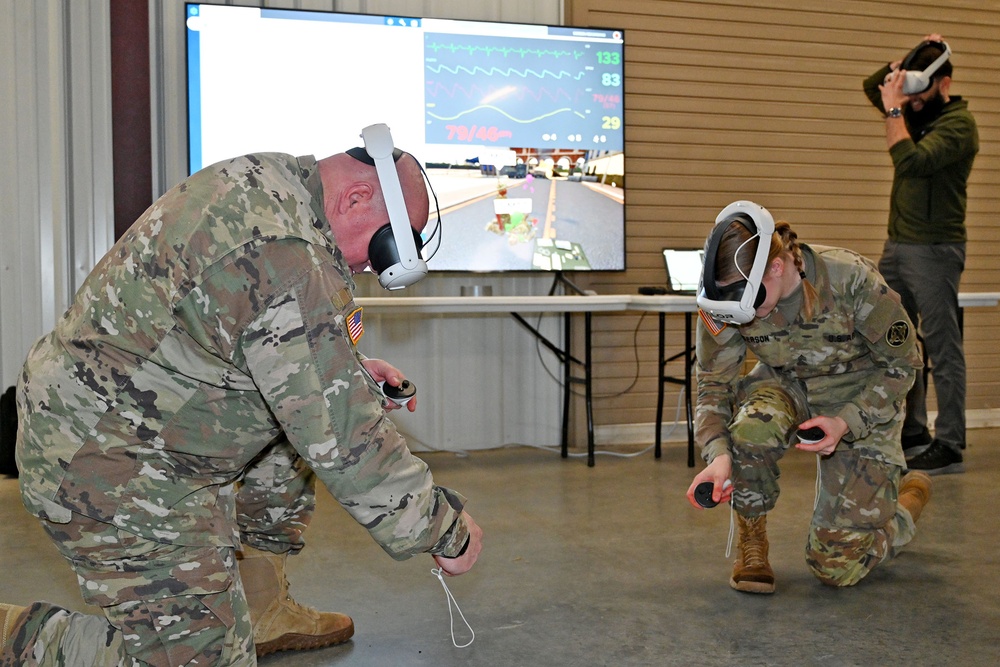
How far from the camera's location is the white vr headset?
1.44 metres

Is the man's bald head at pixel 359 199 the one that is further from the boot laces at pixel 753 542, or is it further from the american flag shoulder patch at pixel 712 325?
the boot laces at pixel 753 542

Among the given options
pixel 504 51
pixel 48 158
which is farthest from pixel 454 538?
pixel 48 158

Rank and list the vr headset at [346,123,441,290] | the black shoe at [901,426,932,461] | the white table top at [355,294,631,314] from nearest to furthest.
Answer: the vr headset at [346,123,441,290], the white table top at [355,294,631,314], the black shoe at [901,426,932,461]

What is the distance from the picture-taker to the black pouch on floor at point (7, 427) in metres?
4.06

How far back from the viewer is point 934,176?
4.23 m

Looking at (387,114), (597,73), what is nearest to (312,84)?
(387,114)

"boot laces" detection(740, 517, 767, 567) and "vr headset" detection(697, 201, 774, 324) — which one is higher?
"vr headset" detection(697, 201, 774, 324)

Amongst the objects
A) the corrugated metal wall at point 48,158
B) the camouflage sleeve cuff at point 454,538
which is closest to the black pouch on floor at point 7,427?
the corrugated metal wall at point 48,158

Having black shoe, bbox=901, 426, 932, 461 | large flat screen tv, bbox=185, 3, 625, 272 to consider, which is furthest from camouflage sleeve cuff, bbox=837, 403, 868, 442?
large flat screen tv, bbox=185, 3, 625, 272

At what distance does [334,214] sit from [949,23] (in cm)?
560

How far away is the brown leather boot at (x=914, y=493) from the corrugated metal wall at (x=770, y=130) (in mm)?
2220

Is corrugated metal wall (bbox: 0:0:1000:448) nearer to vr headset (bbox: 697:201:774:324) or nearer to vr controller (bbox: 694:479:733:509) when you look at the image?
vr headset (bbox: 697:201:774:324)

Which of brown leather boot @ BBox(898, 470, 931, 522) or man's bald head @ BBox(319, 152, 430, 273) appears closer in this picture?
man's bald head @ BBox(319, 152, 430, 273)

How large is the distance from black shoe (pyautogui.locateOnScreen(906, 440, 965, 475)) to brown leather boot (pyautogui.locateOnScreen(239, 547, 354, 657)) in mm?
3129
